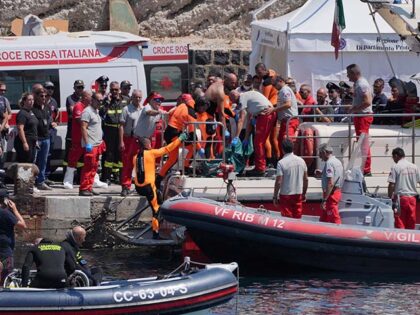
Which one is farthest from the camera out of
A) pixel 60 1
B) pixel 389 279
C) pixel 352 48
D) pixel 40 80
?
pixel 60 1

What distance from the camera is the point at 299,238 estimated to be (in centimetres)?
1939

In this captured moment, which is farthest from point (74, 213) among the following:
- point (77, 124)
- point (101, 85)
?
point (101, 85)

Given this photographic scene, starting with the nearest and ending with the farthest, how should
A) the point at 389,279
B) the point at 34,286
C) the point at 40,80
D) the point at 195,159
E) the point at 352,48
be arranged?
1. the point at 34,286
2. the point at 389,279
3. the point at 195,159
4. the point at 40,80
5. the point at 352,48

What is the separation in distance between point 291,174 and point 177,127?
2472 millimetres

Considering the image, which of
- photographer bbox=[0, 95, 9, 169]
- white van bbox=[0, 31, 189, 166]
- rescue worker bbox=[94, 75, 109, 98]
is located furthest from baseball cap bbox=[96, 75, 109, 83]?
photographer bbox=[0, 95, 9, 169]

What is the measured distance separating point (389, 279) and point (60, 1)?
12.9 m

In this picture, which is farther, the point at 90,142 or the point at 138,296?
the point at 90,142

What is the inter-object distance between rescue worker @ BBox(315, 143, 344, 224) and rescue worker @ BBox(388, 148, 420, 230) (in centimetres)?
71

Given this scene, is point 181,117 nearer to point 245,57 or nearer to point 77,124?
point 77,124

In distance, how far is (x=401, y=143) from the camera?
21.7 metres

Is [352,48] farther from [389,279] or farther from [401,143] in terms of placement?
[389,279]

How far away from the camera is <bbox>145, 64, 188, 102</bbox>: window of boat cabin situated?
2534 centimetres

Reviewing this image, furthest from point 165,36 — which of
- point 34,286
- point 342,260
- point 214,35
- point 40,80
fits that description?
point 34,286

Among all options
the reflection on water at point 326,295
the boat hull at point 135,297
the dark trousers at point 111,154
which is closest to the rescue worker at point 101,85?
the dark trousers at point 111,154
